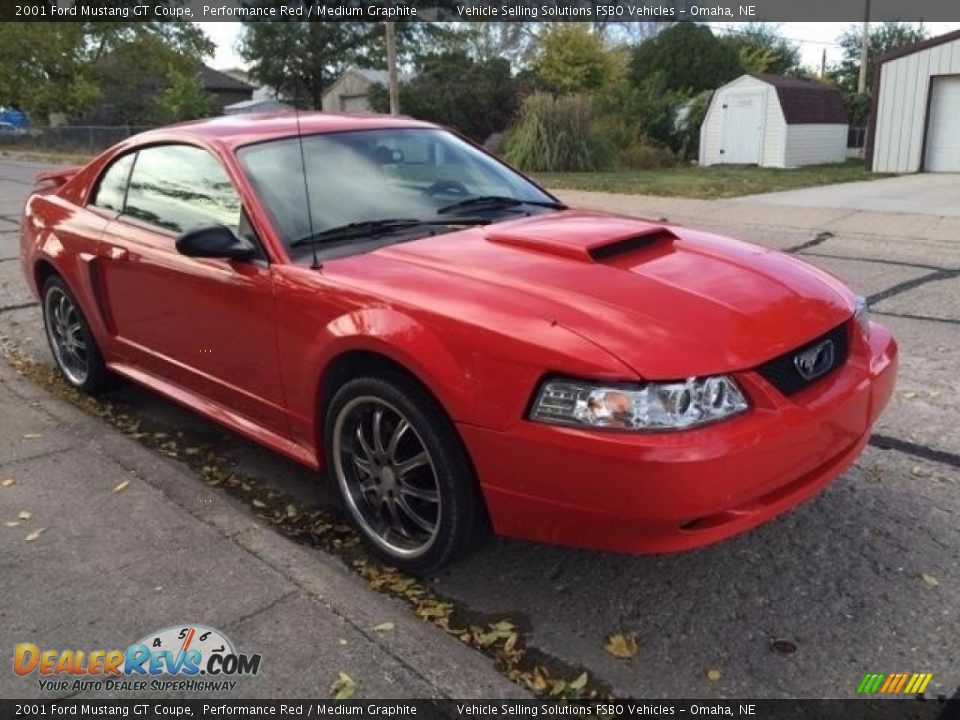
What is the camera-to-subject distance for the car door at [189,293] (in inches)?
135

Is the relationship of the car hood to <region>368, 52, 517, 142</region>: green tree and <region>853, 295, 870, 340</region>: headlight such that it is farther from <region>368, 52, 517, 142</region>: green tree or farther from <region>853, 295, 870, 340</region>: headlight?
<region>368, 52, 517, 142</region>: green tree

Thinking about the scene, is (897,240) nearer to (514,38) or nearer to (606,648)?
(606,648)

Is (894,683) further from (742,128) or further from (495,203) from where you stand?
(742,128)

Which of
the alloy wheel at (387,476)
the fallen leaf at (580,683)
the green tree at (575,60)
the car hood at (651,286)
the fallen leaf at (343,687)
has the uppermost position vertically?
the green tree at (575,60)

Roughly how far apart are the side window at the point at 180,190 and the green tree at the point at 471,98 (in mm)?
24726

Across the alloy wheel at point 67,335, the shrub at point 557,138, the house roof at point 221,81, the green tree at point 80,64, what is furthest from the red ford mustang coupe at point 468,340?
the house roof at point 221,81

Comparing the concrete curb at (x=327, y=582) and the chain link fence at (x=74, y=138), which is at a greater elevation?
the chain link fence at (x=74, y=138)

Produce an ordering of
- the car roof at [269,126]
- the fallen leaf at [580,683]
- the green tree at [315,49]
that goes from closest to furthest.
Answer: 1. the fallen leaf at [580,683]
2. the car roof at [269,126]
3. the green tree at [315,49]

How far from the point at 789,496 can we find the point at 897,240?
26.2ft

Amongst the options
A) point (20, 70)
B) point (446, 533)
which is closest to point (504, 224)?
point (446, 533)

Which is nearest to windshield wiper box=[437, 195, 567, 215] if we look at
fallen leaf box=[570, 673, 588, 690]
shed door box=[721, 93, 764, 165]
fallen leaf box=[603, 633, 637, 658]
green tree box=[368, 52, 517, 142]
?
fallen leaf box=[603, 633, 637, 658]

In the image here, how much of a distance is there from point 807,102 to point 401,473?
26.7m

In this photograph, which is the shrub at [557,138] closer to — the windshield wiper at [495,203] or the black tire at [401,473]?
the windshield wiper at [495,203]

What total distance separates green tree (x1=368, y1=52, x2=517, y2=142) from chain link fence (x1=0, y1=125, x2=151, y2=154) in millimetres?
12521
